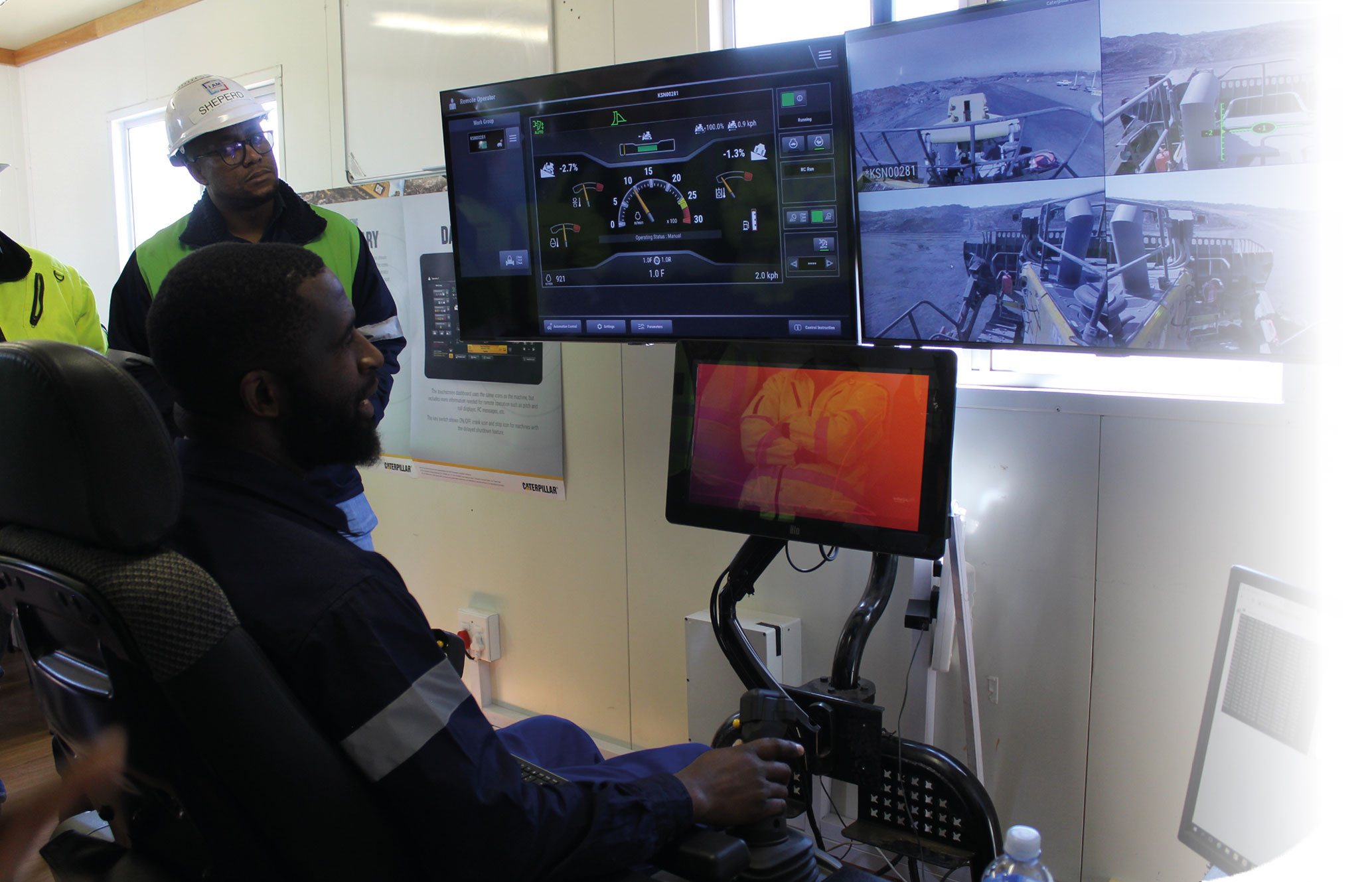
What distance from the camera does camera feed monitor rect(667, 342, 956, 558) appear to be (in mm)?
1627

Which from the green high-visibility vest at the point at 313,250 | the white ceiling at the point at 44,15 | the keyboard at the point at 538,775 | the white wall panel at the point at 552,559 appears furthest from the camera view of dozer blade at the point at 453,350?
the white ceiling at the point at 44,15

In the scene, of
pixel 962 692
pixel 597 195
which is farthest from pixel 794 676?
pixel 597 195

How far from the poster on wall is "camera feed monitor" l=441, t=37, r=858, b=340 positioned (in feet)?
Result: 1.82

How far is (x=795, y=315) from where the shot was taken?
2.01 m

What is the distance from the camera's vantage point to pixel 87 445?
3.08ft

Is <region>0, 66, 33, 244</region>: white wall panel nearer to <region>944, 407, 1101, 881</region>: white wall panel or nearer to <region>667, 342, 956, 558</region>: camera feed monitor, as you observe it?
<region>667, 342, 956, 558</region>: camera feed monitor

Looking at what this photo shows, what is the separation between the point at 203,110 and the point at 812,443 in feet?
6.21

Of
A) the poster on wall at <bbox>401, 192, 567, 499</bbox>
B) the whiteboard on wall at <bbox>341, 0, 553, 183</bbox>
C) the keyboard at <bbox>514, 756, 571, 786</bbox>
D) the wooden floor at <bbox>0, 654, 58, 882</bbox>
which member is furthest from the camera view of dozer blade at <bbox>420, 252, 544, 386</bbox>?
the keyboard at <bbox>514, 756, 571, 786</bbox>

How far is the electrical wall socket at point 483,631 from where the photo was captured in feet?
10.3

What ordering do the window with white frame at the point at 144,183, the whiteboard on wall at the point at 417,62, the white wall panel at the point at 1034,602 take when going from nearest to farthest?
the white wall panel at the point at 1034,602, the whiteboard on wall at the point at 417,62, the window with white frame at the point at 144,183

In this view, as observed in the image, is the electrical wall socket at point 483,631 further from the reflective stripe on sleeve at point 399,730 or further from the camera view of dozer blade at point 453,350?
the reflective stripe on sleeve at point 399,730

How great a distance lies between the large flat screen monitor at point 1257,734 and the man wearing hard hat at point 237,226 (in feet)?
6.12

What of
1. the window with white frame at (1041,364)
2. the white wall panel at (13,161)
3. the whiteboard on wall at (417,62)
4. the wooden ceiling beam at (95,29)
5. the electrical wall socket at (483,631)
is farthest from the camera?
the white wall panel at (13,161)

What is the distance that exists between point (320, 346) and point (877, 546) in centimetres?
96
